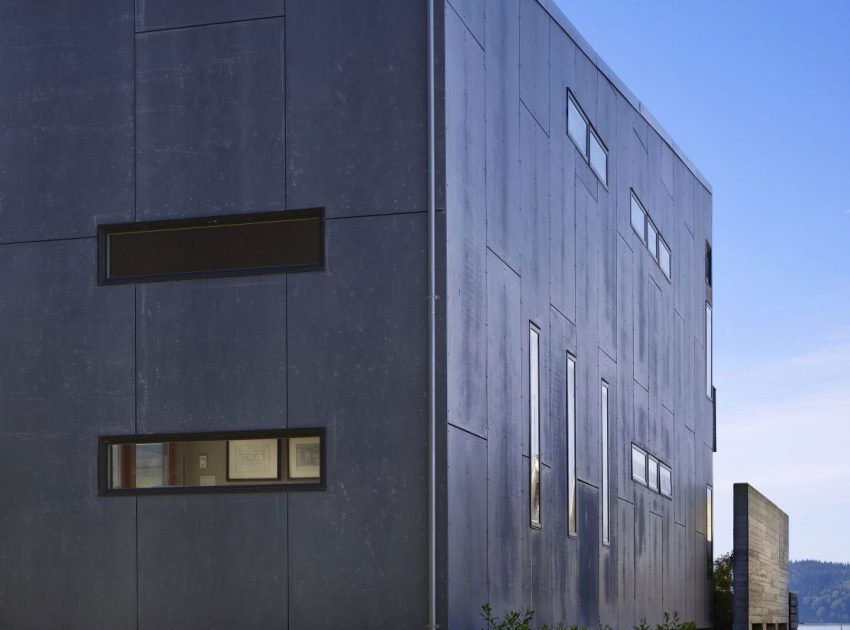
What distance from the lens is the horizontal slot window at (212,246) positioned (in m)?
14.3

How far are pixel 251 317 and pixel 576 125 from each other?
8.92 m

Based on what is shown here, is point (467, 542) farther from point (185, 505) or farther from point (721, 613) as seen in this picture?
point (721, 613)

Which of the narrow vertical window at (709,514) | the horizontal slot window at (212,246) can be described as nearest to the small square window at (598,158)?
the horizontal slot window at (212,246)

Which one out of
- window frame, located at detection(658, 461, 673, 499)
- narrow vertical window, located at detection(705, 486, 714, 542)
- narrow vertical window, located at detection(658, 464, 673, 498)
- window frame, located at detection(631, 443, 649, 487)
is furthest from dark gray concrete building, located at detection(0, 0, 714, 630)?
narrow vertical window, located at detection(705, 486, 714, 542)

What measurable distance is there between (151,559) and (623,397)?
12014mm

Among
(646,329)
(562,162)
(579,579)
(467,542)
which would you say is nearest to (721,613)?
(646,329)

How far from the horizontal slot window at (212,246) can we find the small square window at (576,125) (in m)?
7.61

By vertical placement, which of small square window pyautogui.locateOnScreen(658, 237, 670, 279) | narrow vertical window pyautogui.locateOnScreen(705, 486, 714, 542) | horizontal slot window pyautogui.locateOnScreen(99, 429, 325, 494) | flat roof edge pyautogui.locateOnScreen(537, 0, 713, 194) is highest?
flat roof edge pyautogui.locateOnScreen(537, 0, 713, 194)

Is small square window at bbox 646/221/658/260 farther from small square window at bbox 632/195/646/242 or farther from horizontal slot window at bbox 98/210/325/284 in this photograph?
horizontal slot window at bbox 98/210/325/284

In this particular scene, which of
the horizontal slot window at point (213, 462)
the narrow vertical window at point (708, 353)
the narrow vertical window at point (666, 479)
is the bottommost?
the narrow vertical window at point (666, 479)

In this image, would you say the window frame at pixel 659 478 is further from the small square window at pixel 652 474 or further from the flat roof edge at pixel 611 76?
the flat roof edge at pixel 611 76

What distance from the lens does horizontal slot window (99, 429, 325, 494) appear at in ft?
45.8

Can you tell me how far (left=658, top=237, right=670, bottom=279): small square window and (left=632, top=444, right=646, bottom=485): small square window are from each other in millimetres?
4937

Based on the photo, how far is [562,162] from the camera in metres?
20.0
